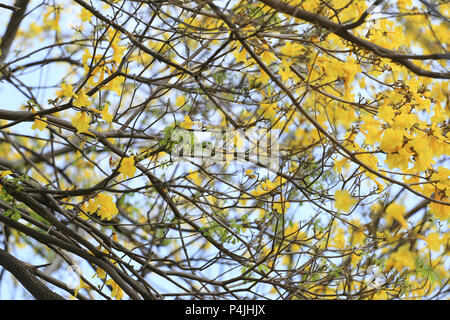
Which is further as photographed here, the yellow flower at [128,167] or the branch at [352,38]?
the yellow flower at [128,167]

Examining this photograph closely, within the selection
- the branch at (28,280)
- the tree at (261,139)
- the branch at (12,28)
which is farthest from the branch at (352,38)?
the branch at (12,28)

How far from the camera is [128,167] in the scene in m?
2.46

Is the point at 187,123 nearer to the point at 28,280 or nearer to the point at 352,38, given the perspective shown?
the point at 352,38

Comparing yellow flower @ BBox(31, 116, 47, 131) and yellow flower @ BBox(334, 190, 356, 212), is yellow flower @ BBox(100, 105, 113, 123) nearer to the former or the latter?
yellow flower @ BBox(31, 116, 47, 131)

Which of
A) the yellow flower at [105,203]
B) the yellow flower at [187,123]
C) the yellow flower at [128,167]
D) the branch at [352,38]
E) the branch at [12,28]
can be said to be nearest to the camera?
the branch at [352,38]

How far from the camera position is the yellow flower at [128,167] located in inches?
96.6

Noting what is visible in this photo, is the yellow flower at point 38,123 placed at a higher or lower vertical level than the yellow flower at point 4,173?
higher

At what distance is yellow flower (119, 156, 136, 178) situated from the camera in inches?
96.6

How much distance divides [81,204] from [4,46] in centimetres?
205

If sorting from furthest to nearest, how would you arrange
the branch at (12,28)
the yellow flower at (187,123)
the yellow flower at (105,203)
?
the branch at (12,28), the yellow flower at (105,203), the yellow flower at (187,123)

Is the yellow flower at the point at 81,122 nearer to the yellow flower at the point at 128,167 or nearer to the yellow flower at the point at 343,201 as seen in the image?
the yellow flower at the point at 128,167

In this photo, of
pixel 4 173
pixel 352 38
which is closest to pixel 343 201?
pixel 352 38
